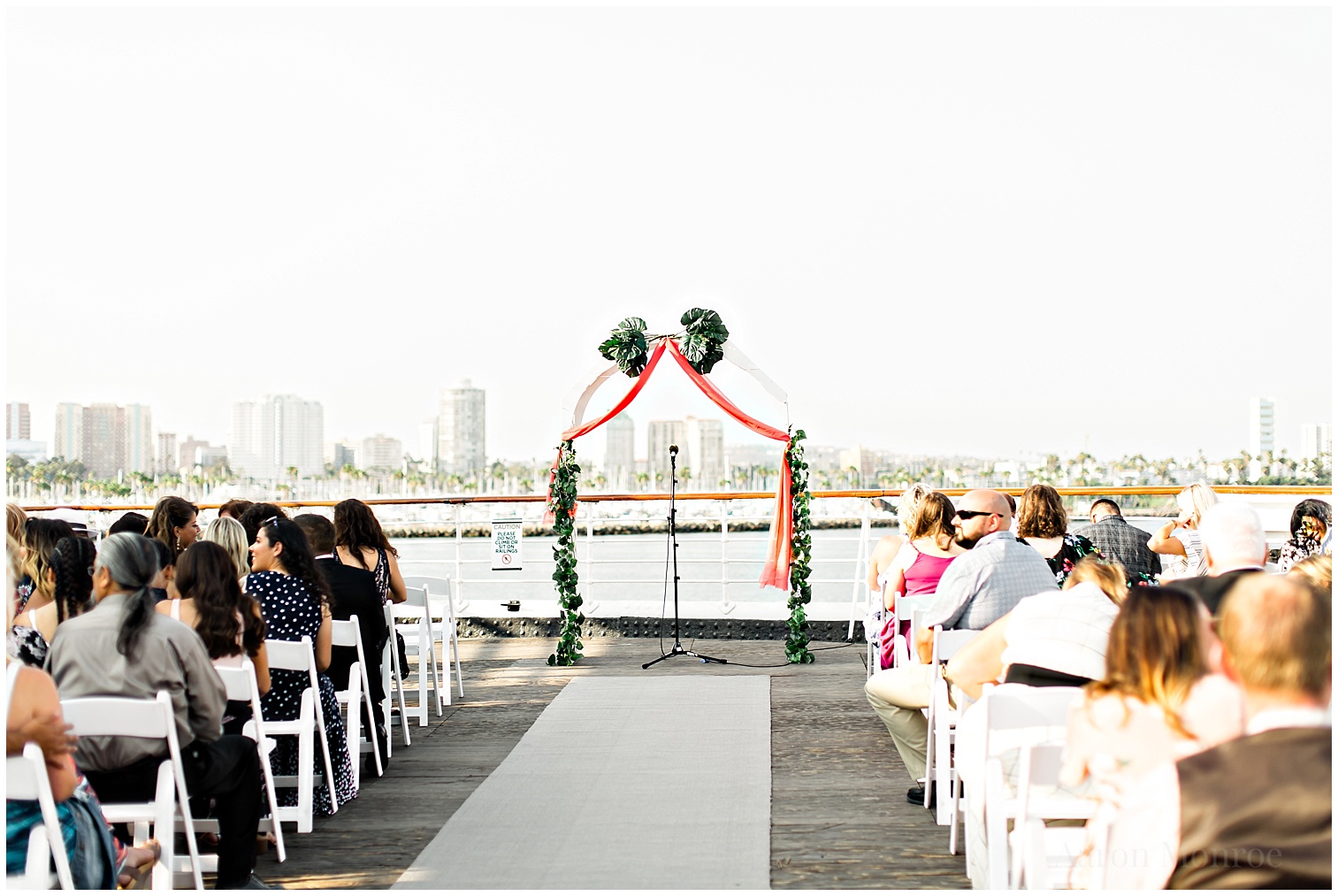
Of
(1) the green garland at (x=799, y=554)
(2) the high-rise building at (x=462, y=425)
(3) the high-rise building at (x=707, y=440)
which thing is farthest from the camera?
(2) the high-rise building at (x=462, y=425)

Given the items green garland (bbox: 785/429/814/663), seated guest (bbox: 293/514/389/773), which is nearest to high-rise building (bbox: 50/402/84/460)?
green garland (bbox: 785/429/814/663)

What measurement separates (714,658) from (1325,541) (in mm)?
3927

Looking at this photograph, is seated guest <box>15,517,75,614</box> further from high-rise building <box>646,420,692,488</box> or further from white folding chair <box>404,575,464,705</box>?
high-rise building <box>646,420,692,488</box>

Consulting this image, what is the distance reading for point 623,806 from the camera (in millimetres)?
4578

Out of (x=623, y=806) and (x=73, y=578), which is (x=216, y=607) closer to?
(x=73, y=578)

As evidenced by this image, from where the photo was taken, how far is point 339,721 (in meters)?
4.68

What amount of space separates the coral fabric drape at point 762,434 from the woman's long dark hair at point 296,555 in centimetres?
380

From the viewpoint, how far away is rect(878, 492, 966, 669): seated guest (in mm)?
5711

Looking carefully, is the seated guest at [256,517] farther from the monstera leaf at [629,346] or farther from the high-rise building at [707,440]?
the high-rise building at [707,440]

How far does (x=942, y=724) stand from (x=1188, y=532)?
10.7ft

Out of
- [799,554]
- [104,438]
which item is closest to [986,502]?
[799,554]

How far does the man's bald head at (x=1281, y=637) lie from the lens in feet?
7.45


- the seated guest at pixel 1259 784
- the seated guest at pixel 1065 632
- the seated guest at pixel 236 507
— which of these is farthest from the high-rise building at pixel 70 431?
the seated guest at pixel 1259 784

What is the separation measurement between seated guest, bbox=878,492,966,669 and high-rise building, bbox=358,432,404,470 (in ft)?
289
